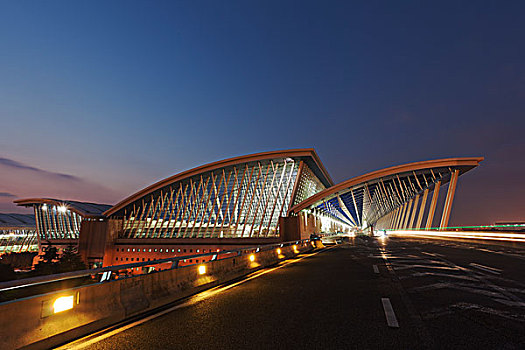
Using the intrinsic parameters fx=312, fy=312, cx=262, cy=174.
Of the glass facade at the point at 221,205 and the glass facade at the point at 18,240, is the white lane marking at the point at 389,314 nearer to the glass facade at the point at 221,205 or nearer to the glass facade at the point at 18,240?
the glass facade at the point at 221,205

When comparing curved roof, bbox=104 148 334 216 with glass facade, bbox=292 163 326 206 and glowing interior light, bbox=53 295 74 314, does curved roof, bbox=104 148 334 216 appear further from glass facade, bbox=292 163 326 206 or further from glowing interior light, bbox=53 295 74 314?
glowing interior light, bbox=53 295 74 314

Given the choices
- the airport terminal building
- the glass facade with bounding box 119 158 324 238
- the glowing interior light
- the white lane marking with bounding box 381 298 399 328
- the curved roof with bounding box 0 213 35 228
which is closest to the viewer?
the glowing interior light

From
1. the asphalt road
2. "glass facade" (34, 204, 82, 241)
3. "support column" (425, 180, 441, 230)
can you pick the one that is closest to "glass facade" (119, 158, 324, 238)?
"support column" (425, 180, 441, 230)

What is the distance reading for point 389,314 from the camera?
17.6 feet

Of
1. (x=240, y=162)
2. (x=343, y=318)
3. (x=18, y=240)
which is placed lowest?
(x=343, y=318)

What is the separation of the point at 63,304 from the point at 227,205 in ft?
169

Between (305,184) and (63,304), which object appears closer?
(63,304)

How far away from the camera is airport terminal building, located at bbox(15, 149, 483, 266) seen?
49.7 meters

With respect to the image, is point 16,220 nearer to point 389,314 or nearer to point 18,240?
point 18,240

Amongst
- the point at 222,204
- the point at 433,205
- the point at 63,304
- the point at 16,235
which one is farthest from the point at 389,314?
the point at 16,235

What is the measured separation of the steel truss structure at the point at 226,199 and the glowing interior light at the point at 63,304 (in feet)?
145

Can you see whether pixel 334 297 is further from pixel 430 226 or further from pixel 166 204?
pixel 166 204

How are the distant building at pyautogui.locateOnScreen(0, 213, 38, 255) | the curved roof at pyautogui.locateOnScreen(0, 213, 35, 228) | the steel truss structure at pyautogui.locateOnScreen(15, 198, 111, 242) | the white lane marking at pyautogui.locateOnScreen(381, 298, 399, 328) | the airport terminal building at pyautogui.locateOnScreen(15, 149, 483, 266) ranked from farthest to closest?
1. the curved roof at pyautogui.locateOnScreen(0, 213, 35, 228)
2. the distant building at pyautogui.locateOnScreen(0, 213, 38, 255)
3. the steel truss structure at pyautogui.locateOnScreen(15, 198, 111, 242)
4. the airport terminal building at pyautogui.locateOnScreen(15, 149, 483, 266)
5. the white lane marking at pyautogui.locateOnScreen(381, 298, 399, 328)

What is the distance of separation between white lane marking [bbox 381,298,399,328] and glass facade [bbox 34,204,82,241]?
89.2 metres
